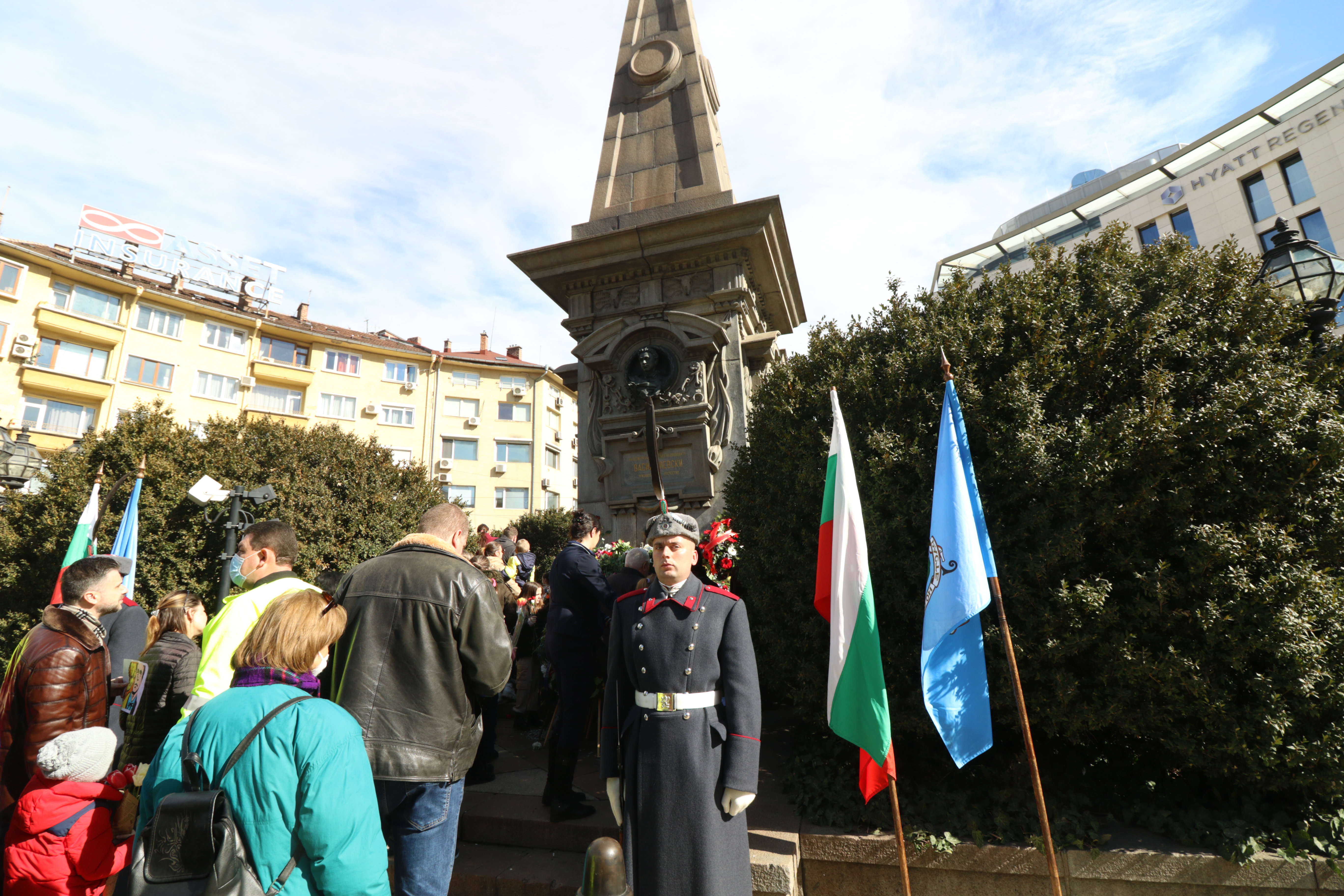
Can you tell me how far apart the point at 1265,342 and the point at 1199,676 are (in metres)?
2.03

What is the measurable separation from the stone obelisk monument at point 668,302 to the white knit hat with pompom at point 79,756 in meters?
5.74

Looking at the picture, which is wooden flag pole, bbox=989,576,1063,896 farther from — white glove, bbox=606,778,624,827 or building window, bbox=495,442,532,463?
building window, bbox=495,442,532,463

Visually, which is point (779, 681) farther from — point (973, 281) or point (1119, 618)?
point (973, 281)

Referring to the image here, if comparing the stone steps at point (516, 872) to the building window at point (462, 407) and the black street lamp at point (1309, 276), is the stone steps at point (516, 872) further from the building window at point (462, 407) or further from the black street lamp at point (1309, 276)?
the building window at point (462, 407)

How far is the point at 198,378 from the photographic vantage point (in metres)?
33.5

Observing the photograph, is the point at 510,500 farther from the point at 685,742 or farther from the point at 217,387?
the point at 685,742

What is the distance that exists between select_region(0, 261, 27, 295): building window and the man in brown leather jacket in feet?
115

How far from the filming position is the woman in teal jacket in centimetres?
182

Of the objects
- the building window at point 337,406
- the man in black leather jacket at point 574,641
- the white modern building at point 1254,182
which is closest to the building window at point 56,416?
the building window at point 337,406

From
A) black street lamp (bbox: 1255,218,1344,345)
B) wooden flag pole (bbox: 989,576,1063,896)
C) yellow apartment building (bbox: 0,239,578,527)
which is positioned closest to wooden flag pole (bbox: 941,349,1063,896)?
wooden flag pole (bbox: 989,576,1063,896)

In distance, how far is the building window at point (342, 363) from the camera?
38000mm

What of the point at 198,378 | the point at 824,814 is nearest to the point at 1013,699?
the point at 824,814

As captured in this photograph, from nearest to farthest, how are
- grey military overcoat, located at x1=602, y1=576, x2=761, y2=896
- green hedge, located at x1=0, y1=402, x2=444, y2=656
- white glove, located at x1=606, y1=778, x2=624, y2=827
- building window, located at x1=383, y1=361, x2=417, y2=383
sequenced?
grey military overcoat, located at x1=602, y1=576, x2=761, y2=896 < white glove, located at x1=606, y1=778, x2=624, y2=827 < green hedge, located at x1=0, y1=402, x2=444, y2=656 < building window, located at x1=383, y1=361, x2=417, y2=383

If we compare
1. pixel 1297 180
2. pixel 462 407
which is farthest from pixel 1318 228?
pixel 462 407
